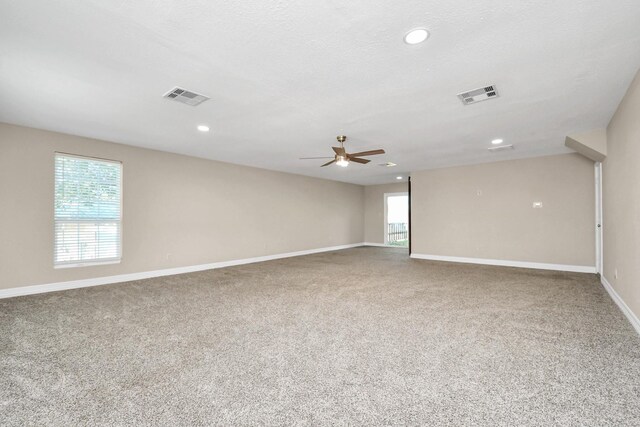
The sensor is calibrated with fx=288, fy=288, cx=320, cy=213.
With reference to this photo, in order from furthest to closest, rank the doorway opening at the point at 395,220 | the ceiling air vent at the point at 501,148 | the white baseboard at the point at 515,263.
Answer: the doorway opening at the point at 395,220
the white baseboard at the point at 515,263
the ceiling air vent at the point at 501,148

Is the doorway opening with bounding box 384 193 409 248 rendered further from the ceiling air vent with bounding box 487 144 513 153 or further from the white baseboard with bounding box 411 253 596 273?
the ceiling air vent with bounding box 487 144 513 153

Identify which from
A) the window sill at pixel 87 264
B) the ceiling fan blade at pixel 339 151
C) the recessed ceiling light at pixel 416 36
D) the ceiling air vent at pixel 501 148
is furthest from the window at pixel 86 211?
the ceiling air vent at pixel 501 148

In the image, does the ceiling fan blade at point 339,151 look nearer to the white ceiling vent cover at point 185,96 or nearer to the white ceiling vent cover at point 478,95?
the white ceiling vent cover at point 478,95

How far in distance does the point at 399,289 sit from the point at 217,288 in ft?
9.58

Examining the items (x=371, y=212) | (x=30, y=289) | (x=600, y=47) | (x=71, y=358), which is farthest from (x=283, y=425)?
(x=371, y=212)

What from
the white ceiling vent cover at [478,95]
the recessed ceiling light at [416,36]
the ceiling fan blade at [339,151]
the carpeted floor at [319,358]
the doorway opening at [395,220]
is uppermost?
the white ceiling vent cover at [478,95]

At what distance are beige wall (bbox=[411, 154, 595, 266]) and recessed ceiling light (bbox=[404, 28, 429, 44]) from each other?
5.87 meters

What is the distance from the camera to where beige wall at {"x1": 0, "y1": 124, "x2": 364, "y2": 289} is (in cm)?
423

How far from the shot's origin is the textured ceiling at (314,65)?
1.92 meters

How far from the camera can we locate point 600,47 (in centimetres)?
231

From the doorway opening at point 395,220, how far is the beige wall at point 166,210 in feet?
7.24

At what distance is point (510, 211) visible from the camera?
673cm

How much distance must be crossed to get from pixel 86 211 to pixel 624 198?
7633 mm

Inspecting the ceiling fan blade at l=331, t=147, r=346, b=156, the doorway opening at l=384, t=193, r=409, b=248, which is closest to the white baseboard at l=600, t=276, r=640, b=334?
the ceiling fan blade at l=331, t=147, r=346, b=156
